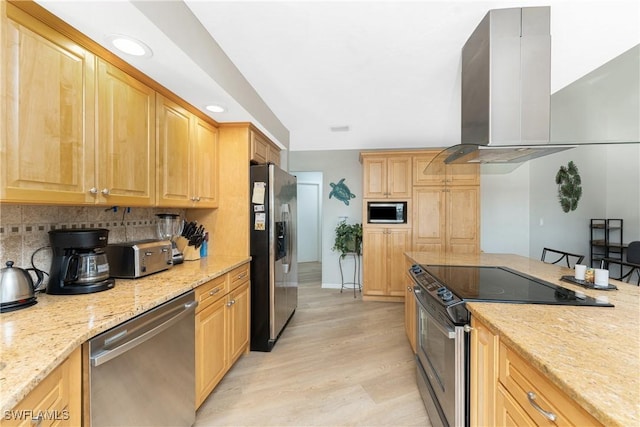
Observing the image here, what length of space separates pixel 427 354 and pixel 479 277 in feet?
2.06

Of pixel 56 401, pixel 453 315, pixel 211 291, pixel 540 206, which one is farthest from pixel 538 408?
pixel 540 206

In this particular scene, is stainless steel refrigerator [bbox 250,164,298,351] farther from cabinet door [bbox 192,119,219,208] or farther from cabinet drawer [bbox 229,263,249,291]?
cabinet door [bbox 192,119,219,208]

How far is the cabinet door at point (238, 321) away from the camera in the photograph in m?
2.10

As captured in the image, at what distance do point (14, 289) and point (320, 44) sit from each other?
213cm

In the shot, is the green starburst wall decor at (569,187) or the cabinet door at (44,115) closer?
the cabinet door at (44,115)

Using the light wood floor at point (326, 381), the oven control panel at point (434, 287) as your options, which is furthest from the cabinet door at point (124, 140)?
the oven control panel at point (434, 287)

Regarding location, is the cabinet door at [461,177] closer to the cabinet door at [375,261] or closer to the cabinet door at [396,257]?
the cabinet door at [396,257]

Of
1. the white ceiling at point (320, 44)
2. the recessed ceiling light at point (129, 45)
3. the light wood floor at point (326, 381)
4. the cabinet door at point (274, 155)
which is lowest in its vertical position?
the light wood floor at point (326, 381)

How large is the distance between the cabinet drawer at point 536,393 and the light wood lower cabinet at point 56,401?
1.39 meters

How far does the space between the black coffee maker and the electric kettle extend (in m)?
0.14

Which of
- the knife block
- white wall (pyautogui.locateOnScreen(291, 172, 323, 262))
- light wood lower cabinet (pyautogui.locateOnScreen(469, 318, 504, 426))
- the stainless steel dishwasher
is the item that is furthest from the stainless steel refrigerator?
white wall (pyautogui.locateOnScreen(291, 172, 323, 262))

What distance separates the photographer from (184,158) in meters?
2.07

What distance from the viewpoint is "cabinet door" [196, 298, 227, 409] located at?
166 cm

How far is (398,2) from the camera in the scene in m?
1.45
